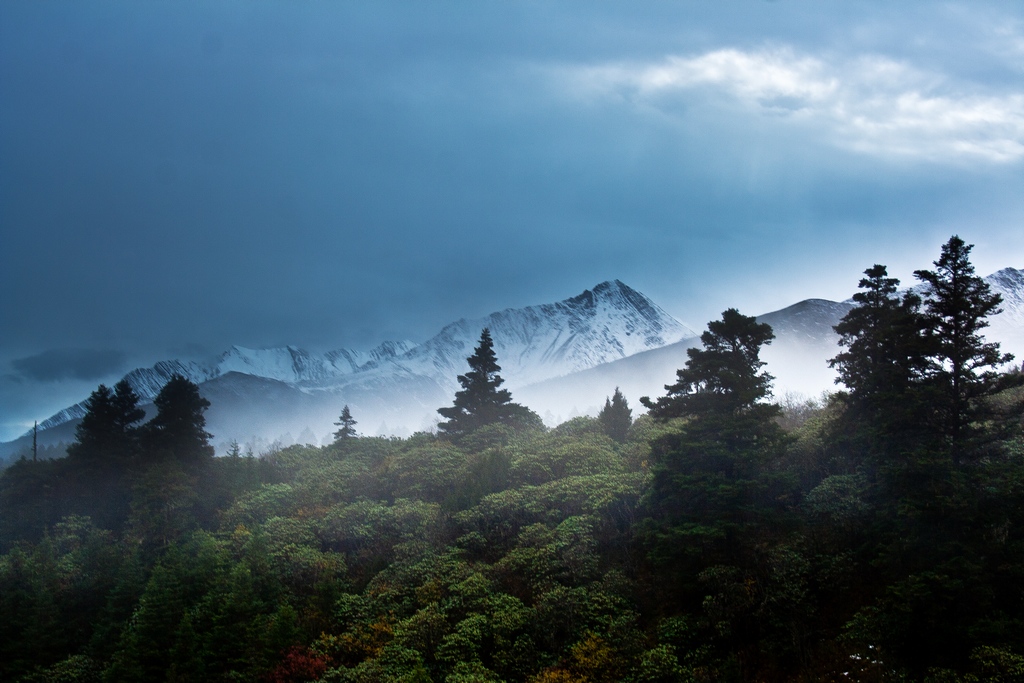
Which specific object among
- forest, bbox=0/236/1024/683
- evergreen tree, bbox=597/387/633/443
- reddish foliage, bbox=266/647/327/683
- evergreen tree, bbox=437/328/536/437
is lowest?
reddish foliage, bbox=266/647/327/683

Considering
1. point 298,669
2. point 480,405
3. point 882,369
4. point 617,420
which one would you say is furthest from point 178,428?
point 882,369

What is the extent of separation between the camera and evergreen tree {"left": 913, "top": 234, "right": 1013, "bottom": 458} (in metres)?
23.4

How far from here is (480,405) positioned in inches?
1805

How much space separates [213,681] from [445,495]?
46.8 feet

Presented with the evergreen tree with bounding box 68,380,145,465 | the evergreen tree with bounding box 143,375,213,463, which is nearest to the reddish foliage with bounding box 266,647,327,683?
the evergreen tree with bounding box 143,375,213,463

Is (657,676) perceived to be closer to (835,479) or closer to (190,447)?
(835,479)

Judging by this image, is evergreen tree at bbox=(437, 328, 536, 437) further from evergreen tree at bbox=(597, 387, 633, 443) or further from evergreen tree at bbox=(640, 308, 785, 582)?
evergreen tree at bbox=(640, 308, 785, 582)

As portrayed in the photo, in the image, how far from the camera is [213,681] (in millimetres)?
23656

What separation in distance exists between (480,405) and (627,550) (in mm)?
21424

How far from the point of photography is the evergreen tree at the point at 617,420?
39.3 m

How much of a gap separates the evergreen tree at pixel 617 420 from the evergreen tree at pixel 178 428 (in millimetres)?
25645

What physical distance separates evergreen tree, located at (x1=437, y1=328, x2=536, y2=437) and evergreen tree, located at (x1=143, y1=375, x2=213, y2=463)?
16.2m

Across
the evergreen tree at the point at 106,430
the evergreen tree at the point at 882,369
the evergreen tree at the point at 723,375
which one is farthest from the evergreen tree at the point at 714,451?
the evergreen tree at the point at 106,430

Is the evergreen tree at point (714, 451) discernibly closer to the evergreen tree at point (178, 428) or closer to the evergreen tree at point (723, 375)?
the evergreen tree at point (723, 375)
